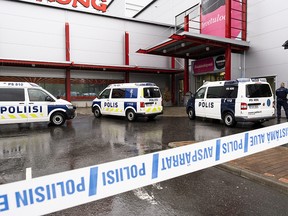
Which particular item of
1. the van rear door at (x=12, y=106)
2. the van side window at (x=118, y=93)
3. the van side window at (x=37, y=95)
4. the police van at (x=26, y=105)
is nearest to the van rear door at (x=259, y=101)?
the van side window at (x=118, y=93)

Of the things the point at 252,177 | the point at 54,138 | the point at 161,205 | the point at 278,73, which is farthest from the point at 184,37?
the point at 161,205

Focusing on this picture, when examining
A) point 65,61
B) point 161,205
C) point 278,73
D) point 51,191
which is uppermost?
point 65,61

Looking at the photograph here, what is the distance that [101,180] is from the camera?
2.31 meters

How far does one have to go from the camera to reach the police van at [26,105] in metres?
9.98

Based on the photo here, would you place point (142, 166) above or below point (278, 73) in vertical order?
below

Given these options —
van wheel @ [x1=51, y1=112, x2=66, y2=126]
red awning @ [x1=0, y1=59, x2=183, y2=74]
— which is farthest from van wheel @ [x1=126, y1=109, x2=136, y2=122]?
red awning @ [x1=0, y1=59, x2=183, y2=74]

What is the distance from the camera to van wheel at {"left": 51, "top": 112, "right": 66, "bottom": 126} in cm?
1112

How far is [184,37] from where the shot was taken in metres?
14.8

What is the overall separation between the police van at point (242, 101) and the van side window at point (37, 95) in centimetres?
766

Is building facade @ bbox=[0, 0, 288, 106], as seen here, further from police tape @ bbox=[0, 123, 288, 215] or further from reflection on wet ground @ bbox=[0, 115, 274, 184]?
police tape @ bbox=[0, 123, 288, 215]

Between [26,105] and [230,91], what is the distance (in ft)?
28.7

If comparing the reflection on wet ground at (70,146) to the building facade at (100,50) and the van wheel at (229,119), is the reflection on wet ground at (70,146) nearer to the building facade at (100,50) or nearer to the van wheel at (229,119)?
the van wheel at (229,119)

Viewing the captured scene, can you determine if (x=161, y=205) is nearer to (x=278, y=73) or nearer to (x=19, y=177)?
(x=19, y=177)

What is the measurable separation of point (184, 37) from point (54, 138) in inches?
396
